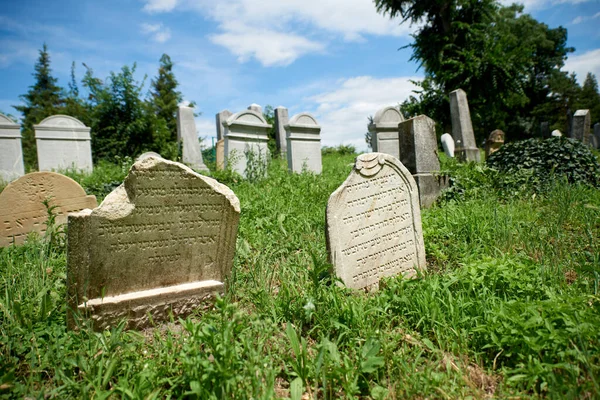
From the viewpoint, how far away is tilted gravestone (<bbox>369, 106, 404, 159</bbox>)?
8.98m

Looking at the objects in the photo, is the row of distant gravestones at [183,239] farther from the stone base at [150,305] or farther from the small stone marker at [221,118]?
the small stone marker at [221,118]

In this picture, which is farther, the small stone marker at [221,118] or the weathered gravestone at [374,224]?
the small stone marker at [221,118]

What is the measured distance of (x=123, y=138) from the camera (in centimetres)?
1167

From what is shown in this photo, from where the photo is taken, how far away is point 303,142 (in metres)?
8.90

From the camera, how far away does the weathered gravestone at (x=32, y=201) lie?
3.91 meters

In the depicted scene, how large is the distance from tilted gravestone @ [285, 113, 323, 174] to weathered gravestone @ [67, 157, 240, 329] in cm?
602

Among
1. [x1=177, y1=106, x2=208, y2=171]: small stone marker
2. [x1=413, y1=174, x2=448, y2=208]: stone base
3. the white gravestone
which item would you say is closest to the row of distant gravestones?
[x1=413, y1=174, x2=448, y2=208]: stone base

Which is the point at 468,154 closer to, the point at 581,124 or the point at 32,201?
the point at 581,124

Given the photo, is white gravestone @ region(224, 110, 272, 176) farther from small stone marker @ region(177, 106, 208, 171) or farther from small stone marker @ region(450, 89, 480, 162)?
small stone marker @ region(450, 89, 480, 162)

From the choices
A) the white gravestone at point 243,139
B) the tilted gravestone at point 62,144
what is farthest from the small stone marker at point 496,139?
the tilted gravestone at point 62,144

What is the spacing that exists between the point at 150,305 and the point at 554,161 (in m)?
6.31

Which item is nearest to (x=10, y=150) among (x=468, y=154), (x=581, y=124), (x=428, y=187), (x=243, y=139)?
(x=243, y=139)

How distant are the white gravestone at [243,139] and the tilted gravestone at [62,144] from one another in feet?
14.5

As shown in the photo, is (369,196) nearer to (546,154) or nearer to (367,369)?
(367,369)
